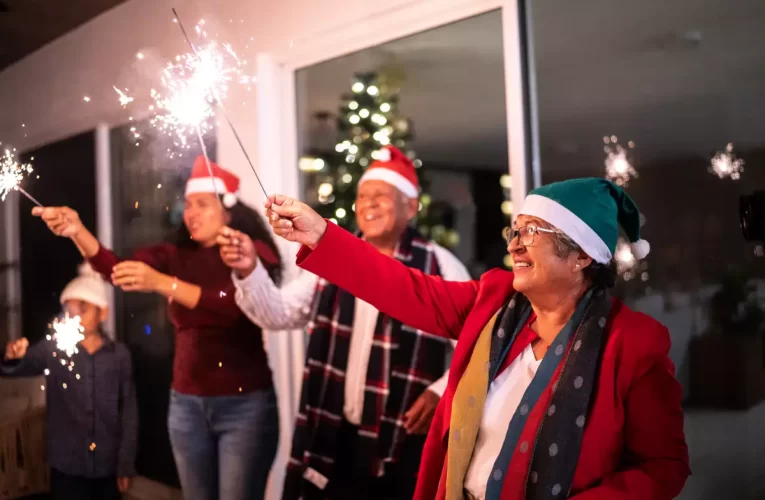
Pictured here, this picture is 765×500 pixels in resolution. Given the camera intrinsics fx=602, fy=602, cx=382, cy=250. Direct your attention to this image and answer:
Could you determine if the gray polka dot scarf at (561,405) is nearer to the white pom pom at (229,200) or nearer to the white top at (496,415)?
the white top at (496,415)

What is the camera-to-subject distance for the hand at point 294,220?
0.99 m

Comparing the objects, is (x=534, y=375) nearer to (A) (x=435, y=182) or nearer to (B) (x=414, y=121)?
(A) (x=435, y=182)

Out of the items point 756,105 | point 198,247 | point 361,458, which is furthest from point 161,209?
point 756,105

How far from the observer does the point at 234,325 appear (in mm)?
1524

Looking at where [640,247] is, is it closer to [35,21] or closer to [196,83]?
[196,83]

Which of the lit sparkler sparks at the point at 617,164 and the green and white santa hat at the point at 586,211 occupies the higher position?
the lit sparkler sparks at the point at 617,164

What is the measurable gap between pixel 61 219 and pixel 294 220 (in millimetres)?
774

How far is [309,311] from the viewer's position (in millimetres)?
1571

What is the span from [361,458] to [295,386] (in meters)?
0.34

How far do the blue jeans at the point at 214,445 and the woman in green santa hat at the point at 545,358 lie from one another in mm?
622

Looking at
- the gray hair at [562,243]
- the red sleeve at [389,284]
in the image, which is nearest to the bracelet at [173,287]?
the red sleeve at [389,284]

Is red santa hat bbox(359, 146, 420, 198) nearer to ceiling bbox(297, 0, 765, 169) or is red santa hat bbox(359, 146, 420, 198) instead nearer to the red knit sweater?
ceiling bbox(297, 0, 765, 169)

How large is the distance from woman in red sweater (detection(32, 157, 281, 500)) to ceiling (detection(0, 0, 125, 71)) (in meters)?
0.50

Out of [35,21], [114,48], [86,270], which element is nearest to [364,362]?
[86,270]
